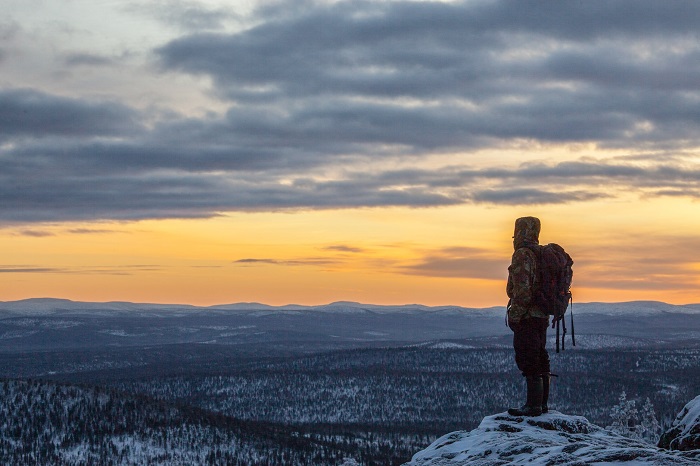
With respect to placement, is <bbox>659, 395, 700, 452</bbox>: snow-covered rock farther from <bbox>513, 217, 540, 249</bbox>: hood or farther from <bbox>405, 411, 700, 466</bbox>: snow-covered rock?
<bbox>513, 217, 540, 249</bbox>: hood

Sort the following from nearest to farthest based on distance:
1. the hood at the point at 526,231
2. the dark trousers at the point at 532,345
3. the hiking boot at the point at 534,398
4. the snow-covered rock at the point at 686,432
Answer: the snow-covered rock at the point at 686,432, the dark trousers at the point at 532,345, the hiking boot at the point at 534,398, the hood at the point at 526,231

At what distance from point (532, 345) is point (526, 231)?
352 centimetres

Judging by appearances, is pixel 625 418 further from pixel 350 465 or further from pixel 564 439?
pixel 564 439

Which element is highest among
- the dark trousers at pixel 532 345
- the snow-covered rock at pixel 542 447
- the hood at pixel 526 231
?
the hood at pixel 526 231

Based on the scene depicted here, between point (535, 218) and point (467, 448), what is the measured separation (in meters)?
7.79

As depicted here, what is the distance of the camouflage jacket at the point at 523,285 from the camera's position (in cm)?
2466

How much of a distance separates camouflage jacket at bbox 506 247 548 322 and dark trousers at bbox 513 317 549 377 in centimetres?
25

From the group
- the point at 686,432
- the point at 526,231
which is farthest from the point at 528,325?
the point at 686,432

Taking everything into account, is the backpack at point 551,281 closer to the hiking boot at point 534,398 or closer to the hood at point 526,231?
the hood at point 526,231

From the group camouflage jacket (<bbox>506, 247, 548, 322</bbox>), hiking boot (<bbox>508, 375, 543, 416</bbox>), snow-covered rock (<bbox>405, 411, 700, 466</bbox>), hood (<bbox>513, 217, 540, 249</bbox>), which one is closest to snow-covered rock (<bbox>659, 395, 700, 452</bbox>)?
snow-covered rock (<bbox>405, 411, 700, 466</bbox>)

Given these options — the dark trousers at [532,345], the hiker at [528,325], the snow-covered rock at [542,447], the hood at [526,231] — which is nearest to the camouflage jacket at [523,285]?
the hiker at [528,325]

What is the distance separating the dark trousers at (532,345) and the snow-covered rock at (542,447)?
1.47 meters

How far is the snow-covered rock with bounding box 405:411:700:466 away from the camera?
53.8 feet

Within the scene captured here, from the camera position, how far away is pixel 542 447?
63.8 feet
